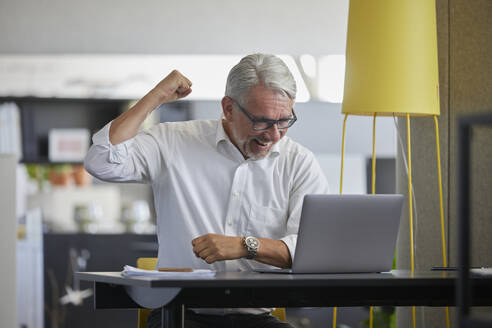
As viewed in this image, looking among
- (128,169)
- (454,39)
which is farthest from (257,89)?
(454,39)

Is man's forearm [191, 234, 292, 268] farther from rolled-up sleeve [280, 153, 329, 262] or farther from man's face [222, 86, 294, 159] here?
man's face [222, 86, 294, 159]

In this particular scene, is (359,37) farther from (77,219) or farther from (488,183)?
(77,219)

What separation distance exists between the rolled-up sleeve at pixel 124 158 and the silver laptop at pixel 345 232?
77 cm

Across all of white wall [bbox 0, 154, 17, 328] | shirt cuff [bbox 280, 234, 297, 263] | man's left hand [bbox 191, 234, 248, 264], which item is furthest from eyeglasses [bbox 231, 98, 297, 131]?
white wall [bbox 0, 154, 17, 328]

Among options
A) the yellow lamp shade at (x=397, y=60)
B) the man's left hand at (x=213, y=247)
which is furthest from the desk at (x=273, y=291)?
the yellow lamp shade at (x=397, y=60)

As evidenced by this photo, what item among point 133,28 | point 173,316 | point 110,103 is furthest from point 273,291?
point 133,28

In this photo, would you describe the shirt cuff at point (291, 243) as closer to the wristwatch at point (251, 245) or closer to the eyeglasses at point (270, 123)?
the wristwatch at point (251, 245)

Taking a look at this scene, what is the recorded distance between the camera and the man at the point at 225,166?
2.26 metres

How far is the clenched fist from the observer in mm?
2283

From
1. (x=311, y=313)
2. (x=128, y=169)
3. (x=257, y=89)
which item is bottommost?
(x=311, y=313)

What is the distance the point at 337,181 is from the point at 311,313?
939 millimetres

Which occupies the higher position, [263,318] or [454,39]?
[454,39]

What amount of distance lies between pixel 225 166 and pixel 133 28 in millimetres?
3189

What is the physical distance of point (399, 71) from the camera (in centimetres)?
260
